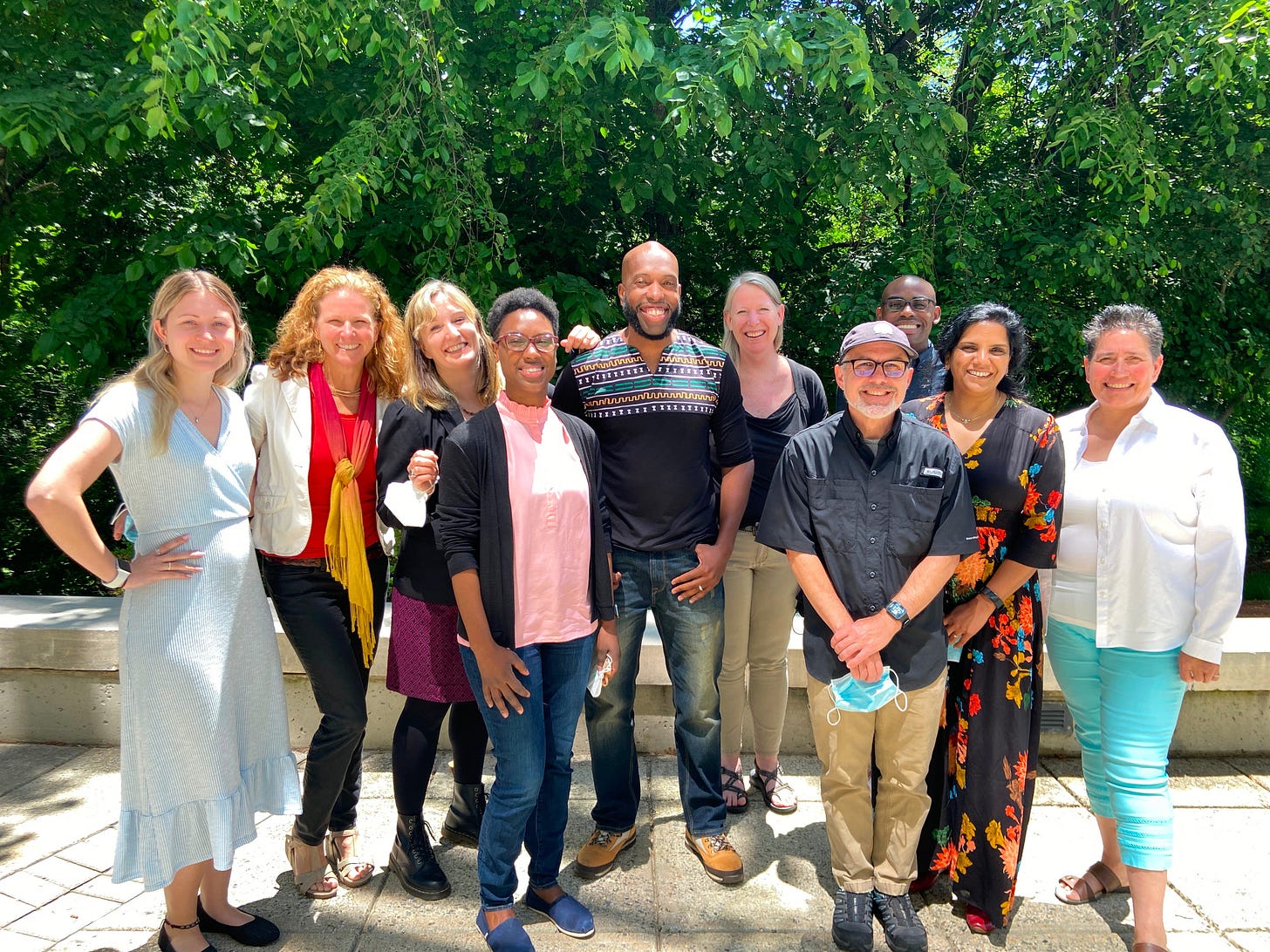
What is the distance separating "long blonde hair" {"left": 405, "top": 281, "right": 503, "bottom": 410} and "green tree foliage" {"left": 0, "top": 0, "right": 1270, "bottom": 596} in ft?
6.42

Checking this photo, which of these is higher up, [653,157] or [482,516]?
[653,157]

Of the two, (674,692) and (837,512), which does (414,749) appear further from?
(837,512)

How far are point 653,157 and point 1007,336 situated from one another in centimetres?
358

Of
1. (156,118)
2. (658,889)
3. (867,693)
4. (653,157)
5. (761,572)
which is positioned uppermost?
(653,157)

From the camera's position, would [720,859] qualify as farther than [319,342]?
Yes

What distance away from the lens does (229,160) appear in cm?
621

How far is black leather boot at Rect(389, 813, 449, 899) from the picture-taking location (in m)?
3.01

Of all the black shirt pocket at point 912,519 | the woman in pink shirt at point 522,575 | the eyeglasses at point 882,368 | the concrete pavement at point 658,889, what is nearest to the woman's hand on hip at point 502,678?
the woman in pink shirt at point 522,575

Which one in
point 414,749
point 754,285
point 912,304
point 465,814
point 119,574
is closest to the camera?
point 119,574

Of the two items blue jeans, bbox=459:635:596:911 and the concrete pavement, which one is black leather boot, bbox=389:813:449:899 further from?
blue jeans, bbox=459:635:596:911

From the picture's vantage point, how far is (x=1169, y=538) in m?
2.69

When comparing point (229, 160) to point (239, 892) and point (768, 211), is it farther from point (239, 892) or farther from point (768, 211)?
point (239, 892)

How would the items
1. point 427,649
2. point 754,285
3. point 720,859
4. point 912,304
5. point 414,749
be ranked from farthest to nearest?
1. point 912,304
2. point 754,285
3. point 720,859
4. point 414,749
5. point 427,649

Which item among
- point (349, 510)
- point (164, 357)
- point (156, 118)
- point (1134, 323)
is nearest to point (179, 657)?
point (349, 510)
